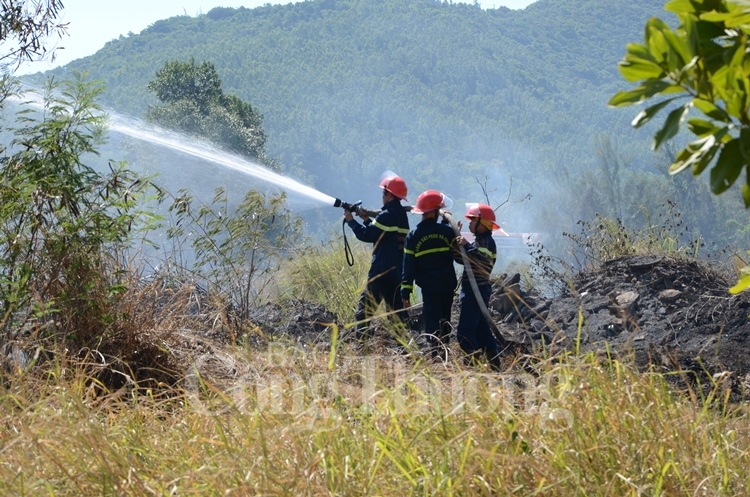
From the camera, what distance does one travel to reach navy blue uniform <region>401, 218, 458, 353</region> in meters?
A: 7.21

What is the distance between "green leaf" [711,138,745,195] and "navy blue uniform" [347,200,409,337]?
596 centimetres

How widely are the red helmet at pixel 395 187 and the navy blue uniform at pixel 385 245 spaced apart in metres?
0.09

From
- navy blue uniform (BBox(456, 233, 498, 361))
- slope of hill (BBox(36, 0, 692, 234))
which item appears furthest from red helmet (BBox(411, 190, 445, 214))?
slope of hill (BBox(36, 0, 692, 234))

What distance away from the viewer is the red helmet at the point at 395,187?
7.91 metres

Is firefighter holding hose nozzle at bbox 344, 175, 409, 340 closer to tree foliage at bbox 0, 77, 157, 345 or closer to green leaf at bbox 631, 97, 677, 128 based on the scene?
tree foliage at bbox 0, 77, 157, 345

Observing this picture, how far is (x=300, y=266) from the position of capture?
1180cm

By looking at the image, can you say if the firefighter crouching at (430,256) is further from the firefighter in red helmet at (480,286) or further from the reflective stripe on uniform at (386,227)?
the reflective stripe on uniform at (386,227)

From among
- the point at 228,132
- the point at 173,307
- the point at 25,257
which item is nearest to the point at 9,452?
the point at 25,257

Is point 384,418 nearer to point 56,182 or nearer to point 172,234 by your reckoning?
point 56,182

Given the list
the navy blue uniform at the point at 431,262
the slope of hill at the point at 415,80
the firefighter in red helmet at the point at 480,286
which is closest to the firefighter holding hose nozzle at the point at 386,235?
the navy blue uniform at the point at 431,262

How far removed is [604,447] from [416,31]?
122 meters

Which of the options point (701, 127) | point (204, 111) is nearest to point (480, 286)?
point (701, 127)

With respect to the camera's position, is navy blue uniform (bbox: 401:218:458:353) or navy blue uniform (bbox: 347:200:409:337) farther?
navy blue uniform (bbox: 347:200:409:337)

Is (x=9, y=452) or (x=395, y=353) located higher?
(x=9, y=452)
